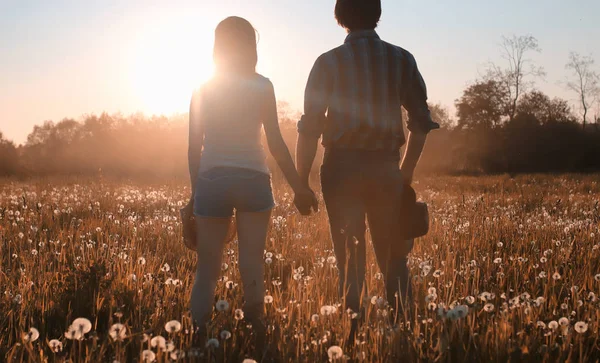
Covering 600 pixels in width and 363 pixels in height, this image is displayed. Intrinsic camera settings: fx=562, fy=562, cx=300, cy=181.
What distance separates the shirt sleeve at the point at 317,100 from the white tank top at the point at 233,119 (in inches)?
14.2

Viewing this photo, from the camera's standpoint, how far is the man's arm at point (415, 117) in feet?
13.1

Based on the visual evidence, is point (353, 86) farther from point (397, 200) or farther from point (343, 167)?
point (397, 200)

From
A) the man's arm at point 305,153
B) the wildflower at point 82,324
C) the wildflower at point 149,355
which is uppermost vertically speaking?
the man's arm at point 305,153

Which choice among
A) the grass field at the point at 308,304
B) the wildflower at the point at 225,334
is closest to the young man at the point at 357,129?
the grass field at the point at 308,304

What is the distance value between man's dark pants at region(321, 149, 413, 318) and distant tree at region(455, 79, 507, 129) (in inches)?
1961

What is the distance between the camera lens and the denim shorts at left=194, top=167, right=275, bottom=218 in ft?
11.4

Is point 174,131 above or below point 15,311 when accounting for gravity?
above

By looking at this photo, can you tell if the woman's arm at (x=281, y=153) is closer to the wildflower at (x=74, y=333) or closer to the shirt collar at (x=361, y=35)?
the shirt collar at (x=361, y=35)

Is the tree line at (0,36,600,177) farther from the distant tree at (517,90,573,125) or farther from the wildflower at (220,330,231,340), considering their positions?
the wildflower at (220,330,231,340)

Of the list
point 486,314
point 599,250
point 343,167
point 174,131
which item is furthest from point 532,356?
point 174,131

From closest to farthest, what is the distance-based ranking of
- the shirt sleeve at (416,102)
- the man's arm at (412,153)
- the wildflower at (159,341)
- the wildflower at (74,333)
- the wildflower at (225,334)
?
the wildflower at (74,333), the wildflower at (159,341), the wildflower at (225,334), the shirt sleeve at (416,102), the man's arm at (412,153)

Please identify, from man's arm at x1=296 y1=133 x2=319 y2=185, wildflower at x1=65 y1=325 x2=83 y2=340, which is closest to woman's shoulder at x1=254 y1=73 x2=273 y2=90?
man's arm at x1=296 y1=133 x2=319 y2=185

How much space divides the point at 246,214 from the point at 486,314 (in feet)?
6.57

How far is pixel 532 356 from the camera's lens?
331cm
